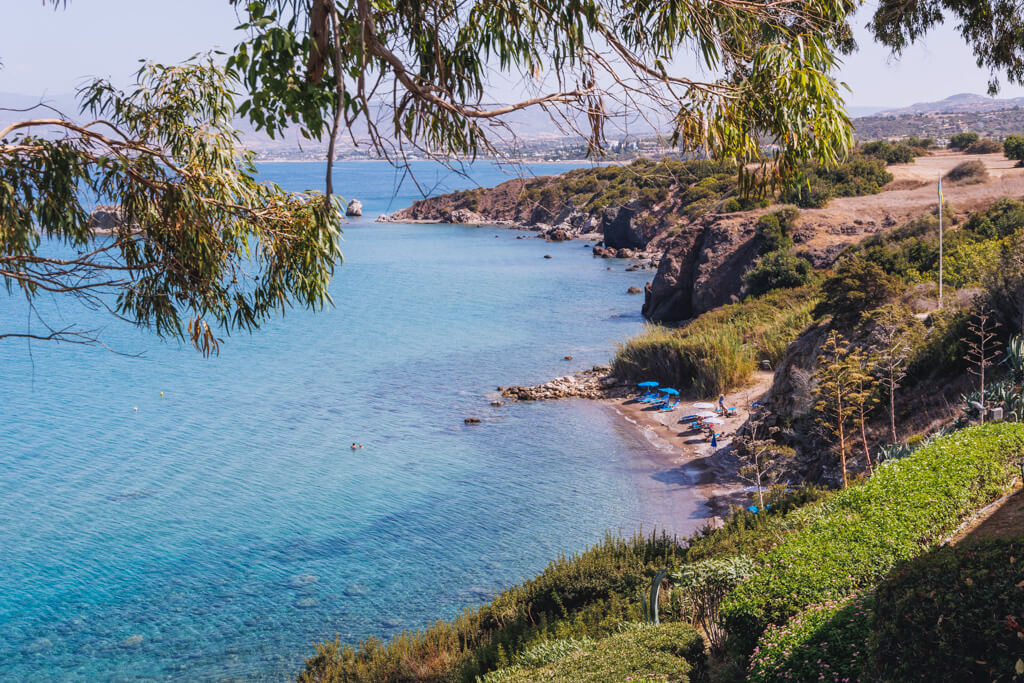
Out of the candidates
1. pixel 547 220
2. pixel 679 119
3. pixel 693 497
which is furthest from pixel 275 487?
pixel 547 220

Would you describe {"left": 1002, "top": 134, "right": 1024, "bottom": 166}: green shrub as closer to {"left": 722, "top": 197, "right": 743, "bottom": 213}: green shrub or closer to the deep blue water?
{"left": 722, "top": 197, "right": 743, "bottom": 213}: green shrub

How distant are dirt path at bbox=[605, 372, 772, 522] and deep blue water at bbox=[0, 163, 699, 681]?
70 cm

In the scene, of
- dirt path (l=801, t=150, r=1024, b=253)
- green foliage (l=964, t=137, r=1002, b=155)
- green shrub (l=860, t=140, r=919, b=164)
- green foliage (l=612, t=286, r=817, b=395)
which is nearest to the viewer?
green foliage (l=612, t=286, r=817, b=395)

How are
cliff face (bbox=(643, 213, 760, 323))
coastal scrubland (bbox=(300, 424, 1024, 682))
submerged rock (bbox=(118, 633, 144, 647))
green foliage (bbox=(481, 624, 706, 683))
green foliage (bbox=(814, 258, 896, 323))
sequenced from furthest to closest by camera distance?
cliff face (bbox=(643, 213, 760, 323)) → green foliage (bbox=(814, 258, 896, 323)) → submerged rock (bbox=(118, 633, 144, 647)) → green foliage (bbox=(481, 624, 706, 683)) → coastal scrubland (bbox=(300, 424, 1024, 682))

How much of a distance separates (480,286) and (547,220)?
37.6 m

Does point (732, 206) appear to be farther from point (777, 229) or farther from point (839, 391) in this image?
point (839, 391)

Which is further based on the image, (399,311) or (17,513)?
(399,311)

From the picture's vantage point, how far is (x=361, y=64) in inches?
236

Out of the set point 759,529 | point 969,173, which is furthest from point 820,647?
point 969,173

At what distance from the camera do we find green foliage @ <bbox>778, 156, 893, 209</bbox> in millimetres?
40906

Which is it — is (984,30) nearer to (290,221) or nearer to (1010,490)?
(1010,490)

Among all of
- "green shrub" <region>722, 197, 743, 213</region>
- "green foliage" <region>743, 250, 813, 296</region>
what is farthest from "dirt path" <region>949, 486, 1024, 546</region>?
"green shrub" <region>722, 197, 743, 213</region>

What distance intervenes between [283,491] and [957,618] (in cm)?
1897

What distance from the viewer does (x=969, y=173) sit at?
122ft
